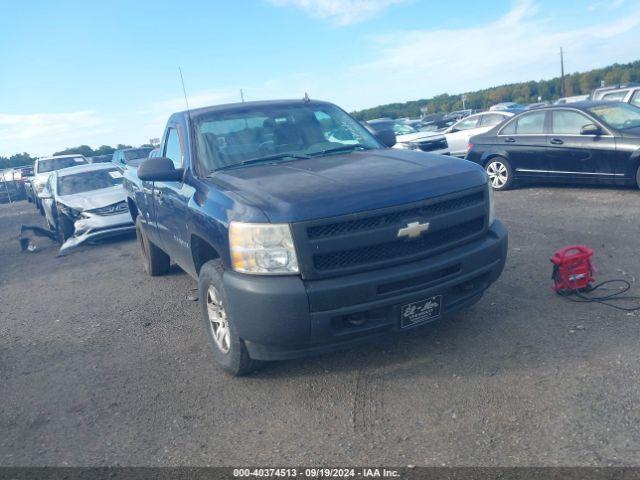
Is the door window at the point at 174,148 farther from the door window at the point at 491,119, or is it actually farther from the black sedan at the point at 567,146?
the door window at the point at 491,119

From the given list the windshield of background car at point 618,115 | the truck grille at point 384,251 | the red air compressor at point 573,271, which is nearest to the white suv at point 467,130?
the windshield of background car at point 618,115

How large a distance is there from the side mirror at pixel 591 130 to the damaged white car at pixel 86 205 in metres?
7.88

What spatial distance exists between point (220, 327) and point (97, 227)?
6.75 m

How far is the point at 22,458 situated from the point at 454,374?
268 centimetres

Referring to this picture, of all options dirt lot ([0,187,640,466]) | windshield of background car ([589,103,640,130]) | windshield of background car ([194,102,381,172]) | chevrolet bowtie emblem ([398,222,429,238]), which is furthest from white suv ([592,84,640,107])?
chevrolet bowtie emblem ([398,222,429,238])

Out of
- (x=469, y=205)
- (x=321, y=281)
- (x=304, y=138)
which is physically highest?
(x=304, y=138)

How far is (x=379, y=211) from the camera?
326cm

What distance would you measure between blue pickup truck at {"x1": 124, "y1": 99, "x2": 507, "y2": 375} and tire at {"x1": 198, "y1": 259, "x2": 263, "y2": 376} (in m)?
0.01

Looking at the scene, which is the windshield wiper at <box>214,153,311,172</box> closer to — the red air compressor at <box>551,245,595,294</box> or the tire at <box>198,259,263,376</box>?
the tire at <box>198,259,263,376</box>

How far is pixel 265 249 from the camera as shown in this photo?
3182mm

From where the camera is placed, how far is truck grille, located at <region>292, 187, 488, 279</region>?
315cm

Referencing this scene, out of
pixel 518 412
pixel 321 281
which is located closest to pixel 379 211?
pixel 321 281

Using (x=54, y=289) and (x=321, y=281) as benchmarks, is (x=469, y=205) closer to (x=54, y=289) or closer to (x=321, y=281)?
(x=321, y=281)

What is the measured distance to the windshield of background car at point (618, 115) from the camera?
8.66 metres
